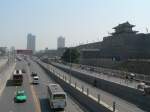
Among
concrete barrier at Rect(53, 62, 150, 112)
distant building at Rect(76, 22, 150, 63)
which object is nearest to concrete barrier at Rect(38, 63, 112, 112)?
concrete barrier at Rect(53, 62, 150, 112)

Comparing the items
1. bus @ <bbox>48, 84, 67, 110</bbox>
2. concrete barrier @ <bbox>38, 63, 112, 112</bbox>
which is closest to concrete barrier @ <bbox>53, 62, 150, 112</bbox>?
concrete barrier @ <bbox>38, 63, 112, 112</bbox>

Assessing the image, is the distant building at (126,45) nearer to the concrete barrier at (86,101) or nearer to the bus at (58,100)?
the concrete barrier at (86,101)

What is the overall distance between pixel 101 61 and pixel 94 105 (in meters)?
88.2

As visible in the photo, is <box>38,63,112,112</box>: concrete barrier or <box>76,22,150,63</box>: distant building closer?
<box>38,63,112,112</box>: concrete barrier

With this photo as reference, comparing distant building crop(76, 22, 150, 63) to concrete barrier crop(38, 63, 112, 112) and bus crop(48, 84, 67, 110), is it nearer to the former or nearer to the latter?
concrete barrier crop(38, 63, 112, 112)

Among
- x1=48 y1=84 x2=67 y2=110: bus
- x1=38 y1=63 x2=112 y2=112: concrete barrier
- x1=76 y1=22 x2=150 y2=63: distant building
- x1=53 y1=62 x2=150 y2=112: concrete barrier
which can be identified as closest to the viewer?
x1=38 y1=63 x2=112 y2=112: concrete barrier

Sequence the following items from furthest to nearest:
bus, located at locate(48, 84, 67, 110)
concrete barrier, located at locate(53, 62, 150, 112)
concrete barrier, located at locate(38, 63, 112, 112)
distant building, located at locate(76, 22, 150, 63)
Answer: distant building, located at locate(76, 22, 150, 63)
concrete barrier, located at locate(53, 62, 150, 112)
bus, located at locate(48, 84, 67, 110)
concrete barrier, located at locate(38, 63, 112, 112)

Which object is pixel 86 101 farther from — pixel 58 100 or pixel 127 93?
pixel 127 93

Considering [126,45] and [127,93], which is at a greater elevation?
[126,45]

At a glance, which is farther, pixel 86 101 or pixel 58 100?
pixel 86 101

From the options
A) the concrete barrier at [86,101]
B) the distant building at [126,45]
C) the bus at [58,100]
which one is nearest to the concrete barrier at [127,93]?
the concrete barrier at [86,101]

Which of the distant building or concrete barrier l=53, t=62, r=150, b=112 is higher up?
the distant building

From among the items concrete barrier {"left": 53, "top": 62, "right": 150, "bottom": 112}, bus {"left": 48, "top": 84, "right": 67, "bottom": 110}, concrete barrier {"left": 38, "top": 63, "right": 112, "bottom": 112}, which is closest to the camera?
concrete barrier {"left": 38, "top": 63, "right": 112, "bottom": 112}

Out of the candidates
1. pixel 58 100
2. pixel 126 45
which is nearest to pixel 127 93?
pixel 58 100
